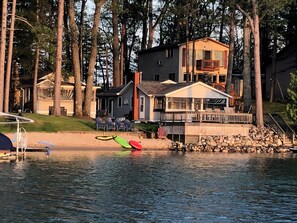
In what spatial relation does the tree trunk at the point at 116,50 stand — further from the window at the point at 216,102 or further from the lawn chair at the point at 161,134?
the lawn chair at the point at 161,134

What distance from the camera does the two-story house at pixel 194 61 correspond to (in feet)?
260

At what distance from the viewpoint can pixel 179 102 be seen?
6244 centimetres

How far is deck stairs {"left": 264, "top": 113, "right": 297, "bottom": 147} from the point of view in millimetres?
56978

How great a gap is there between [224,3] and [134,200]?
4079 centimetres

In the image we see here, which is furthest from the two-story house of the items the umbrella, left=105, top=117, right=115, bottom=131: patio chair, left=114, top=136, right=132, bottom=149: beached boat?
the umbrella

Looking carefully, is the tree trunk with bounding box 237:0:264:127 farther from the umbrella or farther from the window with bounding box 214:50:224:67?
the umbrella

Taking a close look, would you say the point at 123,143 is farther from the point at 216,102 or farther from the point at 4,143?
the point at 216,102

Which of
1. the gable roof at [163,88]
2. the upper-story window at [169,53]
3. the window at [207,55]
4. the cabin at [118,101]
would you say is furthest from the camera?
the upper-story window at [169,53]

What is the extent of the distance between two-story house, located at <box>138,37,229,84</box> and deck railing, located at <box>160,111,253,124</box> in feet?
67.4

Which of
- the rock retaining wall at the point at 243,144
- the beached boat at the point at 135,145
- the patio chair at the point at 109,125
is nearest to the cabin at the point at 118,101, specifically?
the patio chair at the point at 109,125

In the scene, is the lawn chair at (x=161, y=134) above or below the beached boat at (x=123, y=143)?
above

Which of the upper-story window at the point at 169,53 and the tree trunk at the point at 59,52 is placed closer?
the tree trunk at the point at 59,52

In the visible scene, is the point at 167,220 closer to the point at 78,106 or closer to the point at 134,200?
the point at 134,200

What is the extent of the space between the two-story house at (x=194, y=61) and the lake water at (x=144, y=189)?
116 ft
